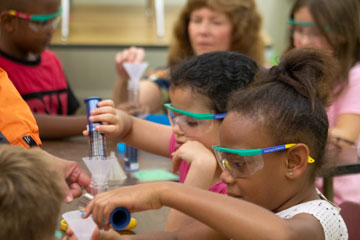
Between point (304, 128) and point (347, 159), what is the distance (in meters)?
0.74

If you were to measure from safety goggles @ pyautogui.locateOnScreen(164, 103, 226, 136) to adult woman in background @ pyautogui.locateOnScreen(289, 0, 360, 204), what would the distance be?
0.90 meters

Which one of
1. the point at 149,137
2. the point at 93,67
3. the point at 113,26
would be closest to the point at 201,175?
the point at 149,137

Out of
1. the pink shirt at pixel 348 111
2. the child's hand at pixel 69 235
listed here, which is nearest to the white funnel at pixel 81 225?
the child's hand at pixel 69 235

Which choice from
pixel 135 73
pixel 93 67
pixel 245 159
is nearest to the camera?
pixel 245 159

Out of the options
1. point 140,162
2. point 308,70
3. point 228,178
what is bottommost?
point 140,162

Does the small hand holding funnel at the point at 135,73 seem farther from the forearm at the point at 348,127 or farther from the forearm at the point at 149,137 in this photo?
the forearm at the point at 348,127

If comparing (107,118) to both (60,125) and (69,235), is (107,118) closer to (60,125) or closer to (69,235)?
(69,235)

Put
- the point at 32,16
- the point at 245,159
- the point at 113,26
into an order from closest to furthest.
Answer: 1. the point at 245,159
2. the point at 32,16
3. the point at 113,26

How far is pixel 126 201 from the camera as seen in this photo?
3.34 ft

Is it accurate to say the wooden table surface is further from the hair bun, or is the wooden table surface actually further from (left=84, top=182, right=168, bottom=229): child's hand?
(left=84, top=182, right=168, bottom=229): child's hand

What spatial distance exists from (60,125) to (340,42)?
127 cm

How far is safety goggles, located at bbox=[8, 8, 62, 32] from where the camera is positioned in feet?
7.09

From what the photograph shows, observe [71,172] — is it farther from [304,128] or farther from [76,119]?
[76,119]

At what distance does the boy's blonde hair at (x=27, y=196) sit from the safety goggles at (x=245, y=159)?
458 mm
